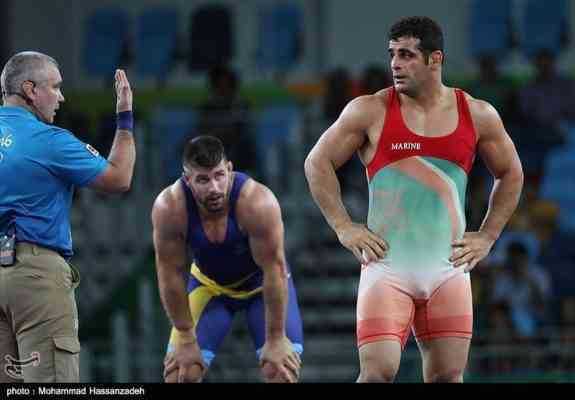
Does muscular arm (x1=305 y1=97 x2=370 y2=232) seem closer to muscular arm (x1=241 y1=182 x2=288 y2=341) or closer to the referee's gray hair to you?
muscular arm (x1=241 y1=182 x2=288 y2=341)

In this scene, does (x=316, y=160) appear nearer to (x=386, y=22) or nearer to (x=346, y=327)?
(x=346, y=327)

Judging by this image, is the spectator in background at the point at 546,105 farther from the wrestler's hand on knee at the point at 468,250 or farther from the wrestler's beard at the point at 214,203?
the wrestler's hand on knee at the point at 468,250

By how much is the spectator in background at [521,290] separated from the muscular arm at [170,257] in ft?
18.7

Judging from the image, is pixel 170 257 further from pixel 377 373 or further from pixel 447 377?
pixel 447 377

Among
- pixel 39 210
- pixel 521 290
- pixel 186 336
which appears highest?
pixel 39 210

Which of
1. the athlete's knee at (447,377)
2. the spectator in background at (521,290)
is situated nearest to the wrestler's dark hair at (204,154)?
the athlete's knee at (447,377)

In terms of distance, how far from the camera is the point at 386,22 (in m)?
20.7

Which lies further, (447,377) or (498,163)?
(498,163)

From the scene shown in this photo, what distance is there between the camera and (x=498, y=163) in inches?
330

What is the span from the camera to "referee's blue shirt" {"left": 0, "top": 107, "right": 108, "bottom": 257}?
7707 millimetres

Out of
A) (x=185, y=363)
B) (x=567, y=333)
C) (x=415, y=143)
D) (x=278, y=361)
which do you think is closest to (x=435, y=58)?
(x=415, y=143)

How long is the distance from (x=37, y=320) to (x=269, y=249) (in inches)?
78.2

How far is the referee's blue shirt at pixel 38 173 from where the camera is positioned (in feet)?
25.3

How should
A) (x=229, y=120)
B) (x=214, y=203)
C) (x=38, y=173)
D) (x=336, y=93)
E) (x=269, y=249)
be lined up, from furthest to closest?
(x=336, y=93), (x=229, y=120), (x=269, y=249), (x=214, y=203), (x=38, y=173)
